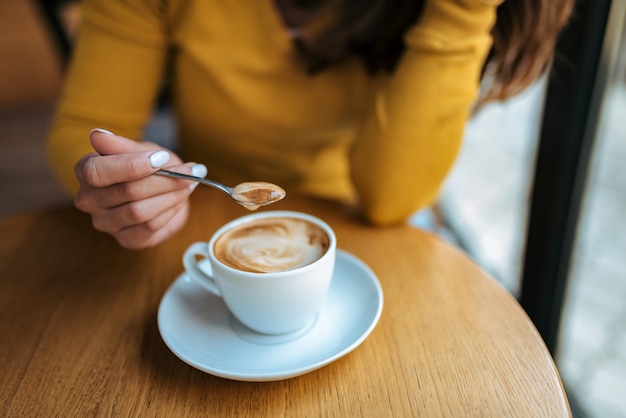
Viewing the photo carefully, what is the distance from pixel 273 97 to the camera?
0.93 metres

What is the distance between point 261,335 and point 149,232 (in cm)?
19

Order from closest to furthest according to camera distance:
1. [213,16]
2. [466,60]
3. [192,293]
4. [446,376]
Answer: [446,376], [192,293], [466,60], [213,16]

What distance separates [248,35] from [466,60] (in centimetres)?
39

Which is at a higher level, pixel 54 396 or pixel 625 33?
pixel 625 33

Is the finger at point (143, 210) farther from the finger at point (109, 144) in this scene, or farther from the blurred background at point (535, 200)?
the blurred background at point (535, 200)

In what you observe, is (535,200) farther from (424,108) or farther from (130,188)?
(130,188)

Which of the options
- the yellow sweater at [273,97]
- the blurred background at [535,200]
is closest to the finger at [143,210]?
the yellow sweater at [273,97]

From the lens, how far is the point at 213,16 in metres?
0.85

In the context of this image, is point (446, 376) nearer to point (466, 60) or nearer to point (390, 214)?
point (390, 214)

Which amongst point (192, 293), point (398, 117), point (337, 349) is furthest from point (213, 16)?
point (337, 349)

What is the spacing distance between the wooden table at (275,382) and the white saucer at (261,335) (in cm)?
2

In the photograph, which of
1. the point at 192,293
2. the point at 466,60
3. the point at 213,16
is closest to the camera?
the point at 192,293

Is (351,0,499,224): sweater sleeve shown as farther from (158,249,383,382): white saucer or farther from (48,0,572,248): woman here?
(158,249,383,382): white saucer

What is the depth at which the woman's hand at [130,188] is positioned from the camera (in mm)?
498
